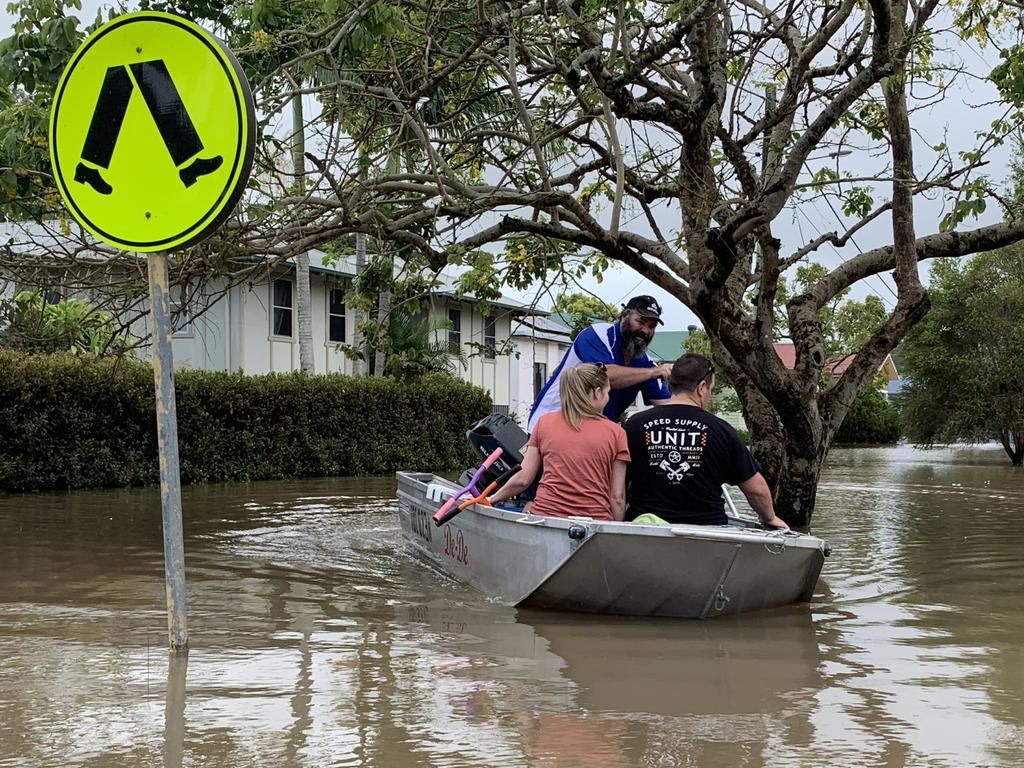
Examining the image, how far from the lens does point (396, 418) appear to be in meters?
26.0

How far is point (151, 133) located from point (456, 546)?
15.3 feet

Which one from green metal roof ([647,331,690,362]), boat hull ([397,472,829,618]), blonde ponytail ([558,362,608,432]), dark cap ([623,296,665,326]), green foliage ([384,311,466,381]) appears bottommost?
boat hull ([397,472,829,618])

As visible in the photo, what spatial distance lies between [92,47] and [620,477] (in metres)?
4.32

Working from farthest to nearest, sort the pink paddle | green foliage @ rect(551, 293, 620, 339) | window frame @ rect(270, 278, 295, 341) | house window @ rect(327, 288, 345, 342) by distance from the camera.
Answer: house window @ rect(327, 288, 345, 342)
window frame @ rect(270, 278, 295, 341)
green foliage @ rect(551, 293, 620, 339)
the pink paddle

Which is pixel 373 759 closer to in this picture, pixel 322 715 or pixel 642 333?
pixel 322 715

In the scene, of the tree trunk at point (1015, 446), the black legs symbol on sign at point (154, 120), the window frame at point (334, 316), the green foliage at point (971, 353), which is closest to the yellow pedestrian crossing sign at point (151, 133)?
the black legs symbol on sign at point (154, 120)

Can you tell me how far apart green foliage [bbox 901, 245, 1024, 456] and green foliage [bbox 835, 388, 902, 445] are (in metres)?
16.9

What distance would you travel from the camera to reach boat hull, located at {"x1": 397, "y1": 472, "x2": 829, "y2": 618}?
7.22m

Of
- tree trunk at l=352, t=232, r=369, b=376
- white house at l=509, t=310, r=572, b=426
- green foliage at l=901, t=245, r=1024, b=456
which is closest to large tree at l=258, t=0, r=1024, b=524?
tree trunk at l=352, t=232, r=369, b=376

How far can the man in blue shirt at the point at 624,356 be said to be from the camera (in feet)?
29.6

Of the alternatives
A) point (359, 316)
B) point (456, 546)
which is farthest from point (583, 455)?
point (359, 316)

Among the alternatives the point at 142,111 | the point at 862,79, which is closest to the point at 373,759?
the point at 142,111

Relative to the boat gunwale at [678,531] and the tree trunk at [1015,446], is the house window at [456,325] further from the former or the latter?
the boat gunwale at [678,531]

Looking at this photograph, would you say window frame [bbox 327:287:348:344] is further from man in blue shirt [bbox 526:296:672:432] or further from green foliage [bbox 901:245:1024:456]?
man in blue shirt [bbox 526:296:672:432]
